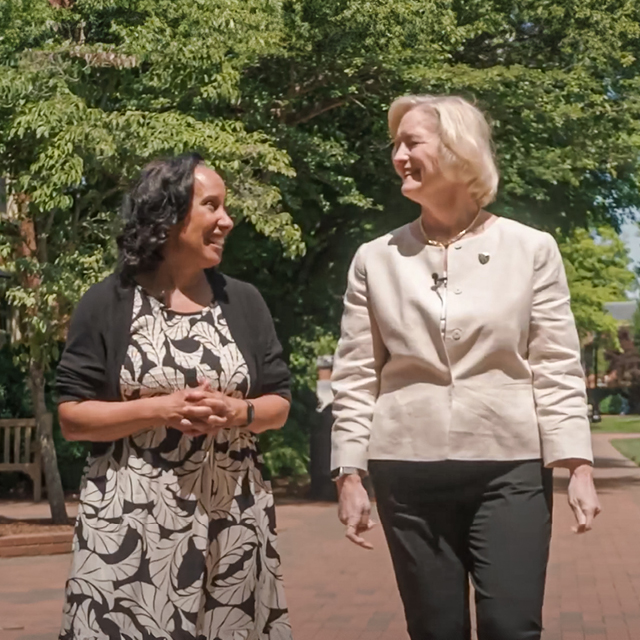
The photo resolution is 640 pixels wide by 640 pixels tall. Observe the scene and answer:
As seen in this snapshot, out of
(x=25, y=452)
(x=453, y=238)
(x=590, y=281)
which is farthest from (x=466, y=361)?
(x=590, y=281)

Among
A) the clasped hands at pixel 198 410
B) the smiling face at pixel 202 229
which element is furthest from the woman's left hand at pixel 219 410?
the smiling face at pixel 202 229

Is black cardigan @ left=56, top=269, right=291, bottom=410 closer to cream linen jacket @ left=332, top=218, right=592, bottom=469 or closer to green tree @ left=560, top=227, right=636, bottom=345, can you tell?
cream linen jacket @ left=332, top=218, right=592, bottom=469

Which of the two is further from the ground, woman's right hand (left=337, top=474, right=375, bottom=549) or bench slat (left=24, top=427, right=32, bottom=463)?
woman's right hand (left=337, top=474, right=375, bottom=549)

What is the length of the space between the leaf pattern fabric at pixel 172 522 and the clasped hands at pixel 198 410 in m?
0.11

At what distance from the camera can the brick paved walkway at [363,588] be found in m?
8.41

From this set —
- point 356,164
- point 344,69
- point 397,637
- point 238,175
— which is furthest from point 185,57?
point 397,637

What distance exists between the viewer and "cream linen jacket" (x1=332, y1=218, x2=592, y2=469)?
3.71 meters

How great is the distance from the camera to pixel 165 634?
12.5 ft

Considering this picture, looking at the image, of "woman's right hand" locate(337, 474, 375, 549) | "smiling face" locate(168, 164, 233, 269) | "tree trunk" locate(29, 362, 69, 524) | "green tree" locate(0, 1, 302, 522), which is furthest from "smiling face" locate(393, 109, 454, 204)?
"tree trunk" locate(29, 362, 69, 524)

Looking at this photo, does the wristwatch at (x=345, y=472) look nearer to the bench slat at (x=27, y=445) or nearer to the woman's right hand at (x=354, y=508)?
the woman's right hand at (x=354, y=508)

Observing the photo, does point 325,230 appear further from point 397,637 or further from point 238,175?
point 397,637

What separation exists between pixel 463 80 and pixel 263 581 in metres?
15.7

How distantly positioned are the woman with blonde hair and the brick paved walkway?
4.34 meters

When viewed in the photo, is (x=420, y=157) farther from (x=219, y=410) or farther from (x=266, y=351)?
(x=219, y=410)
